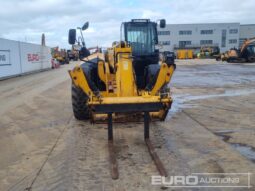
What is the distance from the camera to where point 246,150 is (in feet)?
19.2

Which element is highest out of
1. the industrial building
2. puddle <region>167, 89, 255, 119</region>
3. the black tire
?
the industrial building

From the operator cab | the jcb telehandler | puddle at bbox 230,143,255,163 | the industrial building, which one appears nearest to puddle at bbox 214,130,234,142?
puddle at bbox 230,143,255,163

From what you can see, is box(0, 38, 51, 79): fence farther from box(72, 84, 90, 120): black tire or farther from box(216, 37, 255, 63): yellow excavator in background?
box(216, 37, 255, 63): yellow excavator in background

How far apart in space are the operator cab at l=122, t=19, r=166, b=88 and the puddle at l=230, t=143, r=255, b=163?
335 centimetres

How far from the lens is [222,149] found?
5910 millimetres

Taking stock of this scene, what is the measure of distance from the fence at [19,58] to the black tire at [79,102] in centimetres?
1430

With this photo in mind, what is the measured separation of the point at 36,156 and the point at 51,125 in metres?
2.35

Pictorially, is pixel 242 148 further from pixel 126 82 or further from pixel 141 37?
pixel 141 37

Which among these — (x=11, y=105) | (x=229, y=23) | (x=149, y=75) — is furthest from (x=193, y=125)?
(x=229, y=23)

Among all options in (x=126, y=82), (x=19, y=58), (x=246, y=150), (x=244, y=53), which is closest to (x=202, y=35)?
(x=244, y=53)

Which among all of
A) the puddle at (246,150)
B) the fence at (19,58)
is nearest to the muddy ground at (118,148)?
the puddle at (246,150)

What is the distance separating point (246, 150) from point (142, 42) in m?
5.10

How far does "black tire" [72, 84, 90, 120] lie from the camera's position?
795 centimetres

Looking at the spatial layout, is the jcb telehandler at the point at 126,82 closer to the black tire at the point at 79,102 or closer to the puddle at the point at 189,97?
the black tire at the point at 79,102
